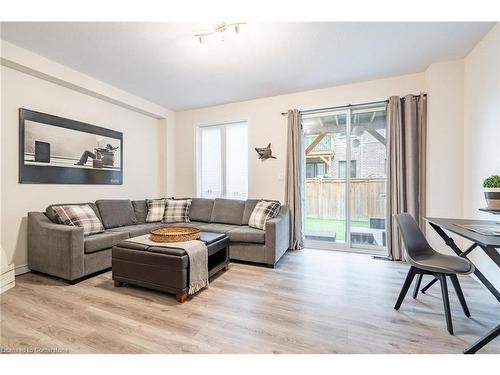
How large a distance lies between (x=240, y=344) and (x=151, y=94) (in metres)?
3.95

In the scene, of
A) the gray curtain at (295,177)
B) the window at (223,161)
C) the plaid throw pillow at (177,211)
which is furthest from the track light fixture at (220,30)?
the plaid throw pillow at (177,211)

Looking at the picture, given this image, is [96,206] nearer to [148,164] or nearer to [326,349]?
[148,164]

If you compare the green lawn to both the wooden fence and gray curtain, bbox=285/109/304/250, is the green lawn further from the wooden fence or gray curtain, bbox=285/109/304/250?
gray curtain, bbox=285/109/304/250

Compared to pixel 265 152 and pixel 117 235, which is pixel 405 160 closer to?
pixel 265 152

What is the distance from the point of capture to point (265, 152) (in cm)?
410

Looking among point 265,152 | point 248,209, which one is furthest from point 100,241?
point 265,152

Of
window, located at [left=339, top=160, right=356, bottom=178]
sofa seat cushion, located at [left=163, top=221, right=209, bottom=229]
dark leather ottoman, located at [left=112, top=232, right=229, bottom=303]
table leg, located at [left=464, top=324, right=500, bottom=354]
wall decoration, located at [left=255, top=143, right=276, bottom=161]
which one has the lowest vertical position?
table leg, located at [left=464, top=324, right=500, bottom=354]

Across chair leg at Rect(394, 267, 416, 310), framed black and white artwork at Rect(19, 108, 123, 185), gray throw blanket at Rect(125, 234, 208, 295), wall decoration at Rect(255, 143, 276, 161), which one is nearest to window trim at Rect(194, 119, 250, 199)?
wall decoration at Rect(255, 143, 276, 161)

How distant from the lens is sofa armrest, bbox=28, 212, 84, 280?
2420 millimetres

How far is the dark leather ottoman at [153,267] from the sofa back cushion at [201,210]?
1.64 meters

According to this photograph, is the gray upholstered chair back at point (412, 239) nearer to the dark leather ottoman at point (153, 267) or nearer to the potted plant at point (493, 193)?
the potted plant at point (493, 193)

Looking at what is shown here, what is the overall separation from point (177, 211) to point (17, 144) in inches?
86.6

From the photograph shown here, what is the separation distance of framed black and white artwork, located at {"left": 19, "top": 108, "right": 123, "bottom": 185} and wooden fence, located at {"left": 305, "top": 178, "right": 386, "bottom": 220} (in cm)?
335
